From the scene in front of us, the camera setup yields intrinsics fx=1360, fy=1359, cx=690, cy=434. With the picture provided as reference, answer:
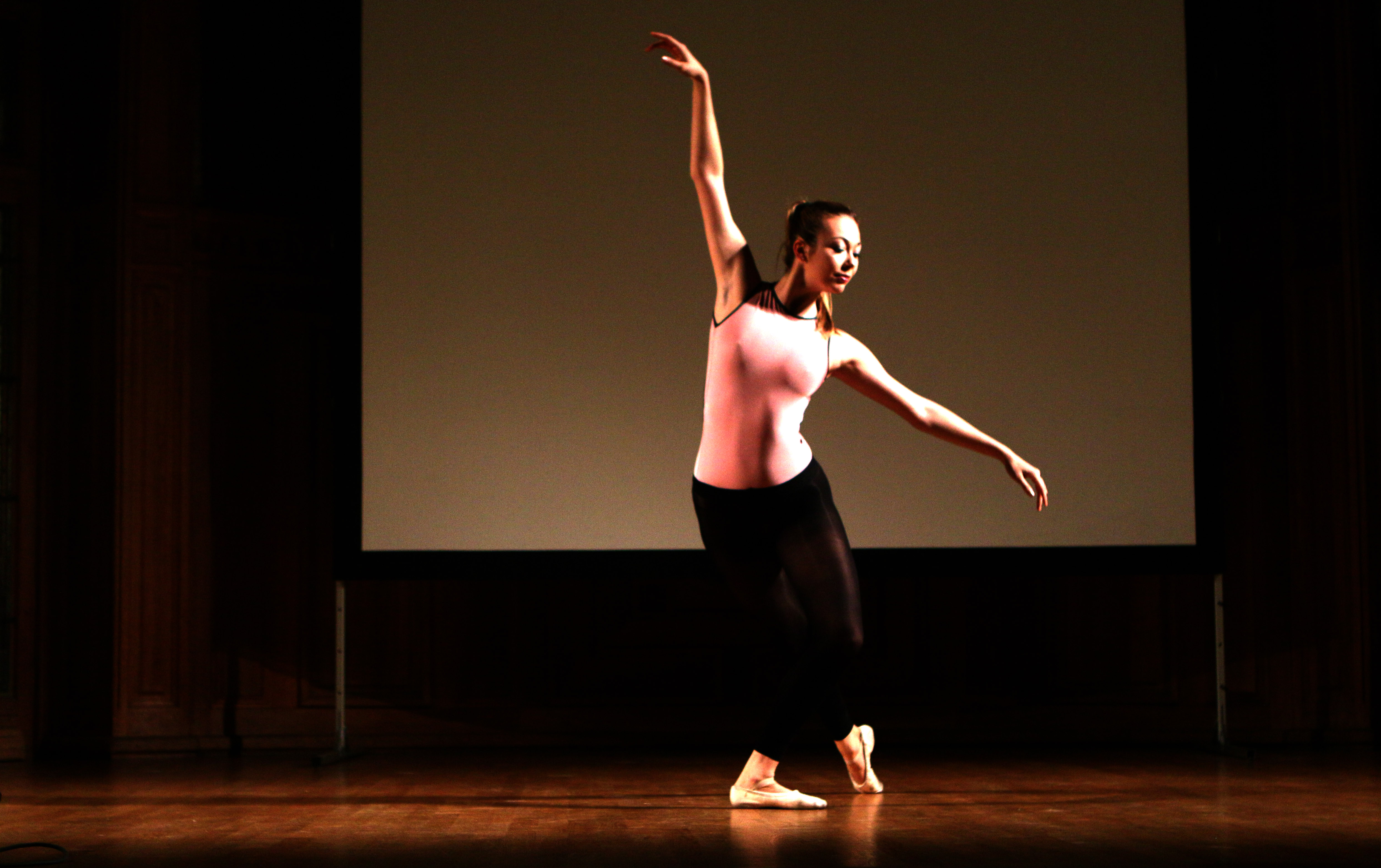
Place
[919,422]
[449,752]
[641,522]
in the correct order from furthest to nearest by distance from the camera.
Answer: [449,752]
[641,522]
[919,422]

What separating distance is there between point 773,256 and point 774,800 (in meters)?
1.73

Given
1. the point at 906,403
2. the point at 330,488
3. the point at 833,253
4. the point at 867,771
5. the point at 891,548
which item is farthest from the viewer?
the point at 330,488

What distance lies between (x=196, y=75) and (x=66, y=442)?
1236 millimetres

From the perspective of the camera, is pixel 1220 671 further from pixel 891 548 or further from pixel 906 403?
pixel 906 403

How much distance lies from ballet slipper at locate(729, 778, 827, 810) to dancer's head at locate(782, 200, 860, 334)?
1039 mm

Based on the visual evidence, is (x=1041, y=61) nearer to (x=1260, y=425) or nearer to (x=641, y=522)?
(x=1260, y=425)

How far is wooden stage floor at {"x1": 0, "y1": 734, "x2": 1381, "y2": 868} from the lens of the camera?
2242 mm

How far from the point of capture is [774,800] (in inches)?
110

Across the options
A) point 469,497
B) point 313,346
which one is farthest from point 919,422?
point 313,346

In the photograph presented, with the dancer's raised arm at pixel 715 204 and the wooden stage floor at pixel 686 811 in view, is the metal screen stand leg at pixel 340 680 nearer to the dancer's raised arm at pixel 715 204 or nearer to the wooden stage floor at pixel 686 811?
the wooden stage floor at pixel 686 811

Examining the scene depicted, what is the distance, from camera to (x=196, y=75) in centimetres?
436

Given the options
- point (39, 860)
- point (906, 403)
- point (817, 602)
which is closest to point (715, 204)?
point (906, 403)

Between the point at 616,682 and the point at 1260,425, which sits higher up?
the point at 1260,425

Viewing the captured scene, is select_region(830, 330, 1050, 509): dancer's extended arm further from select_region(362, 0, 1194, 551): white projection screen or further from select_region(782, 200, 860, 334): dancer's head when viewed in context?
select_region(362, 0, 1194, 551): white projection screen
